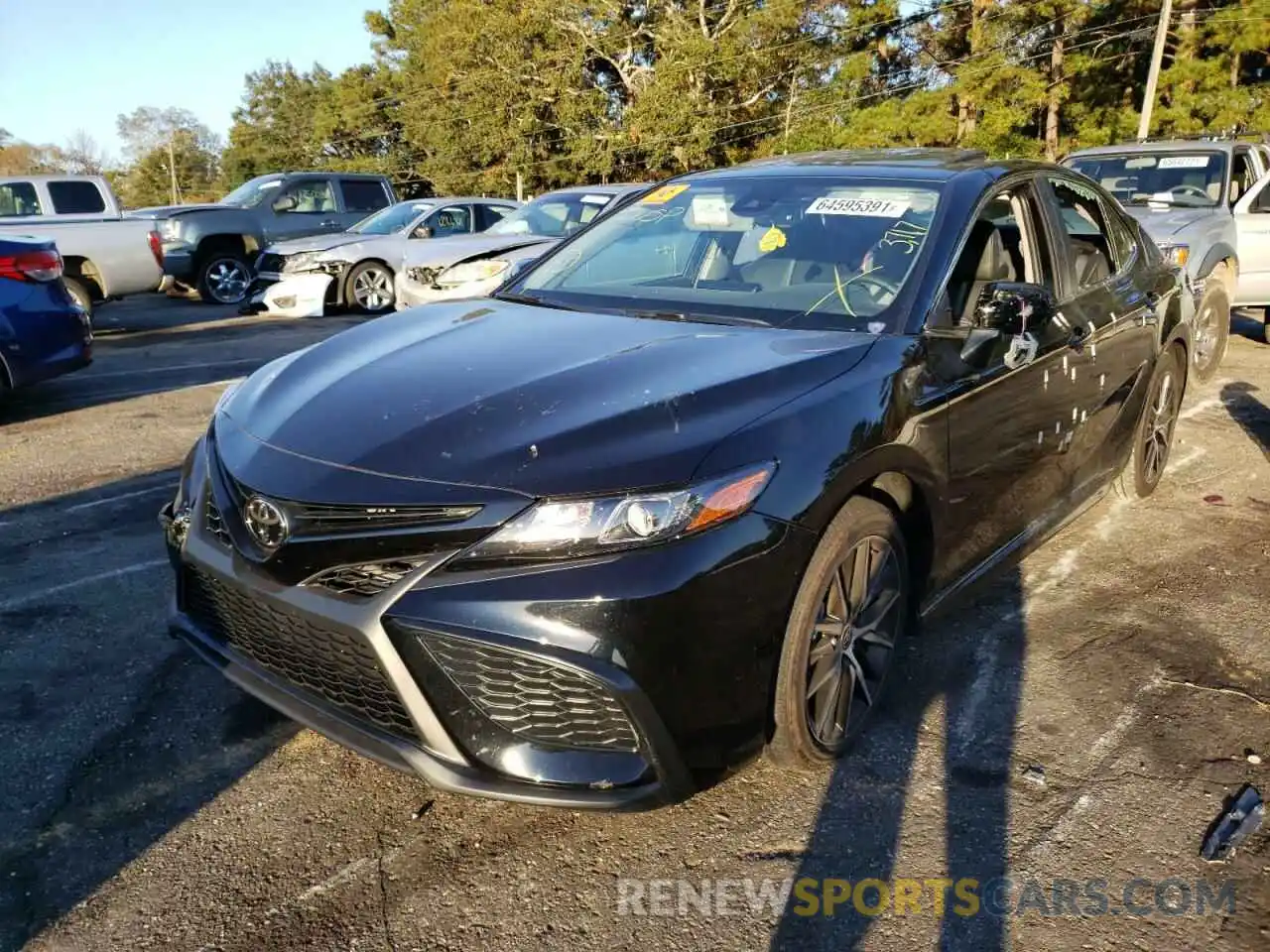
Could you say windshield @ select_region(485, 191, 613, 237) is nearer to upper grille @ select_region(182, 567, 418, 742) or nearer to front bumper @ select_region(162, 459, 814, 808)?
upper grille @ select_region(182, 567, 418, 742)

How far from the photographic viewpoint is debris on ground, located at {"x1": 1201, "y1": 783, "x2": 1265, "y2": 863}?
99.8 inches

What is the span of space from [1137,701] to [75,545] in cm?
428

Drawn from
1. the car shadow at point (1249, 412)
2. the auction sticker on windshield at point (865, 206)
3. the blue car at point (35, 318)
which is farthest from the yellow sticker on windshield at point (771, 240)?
the blue car at point (35, 318)

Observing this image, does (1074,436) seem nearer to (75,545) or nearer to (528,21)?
(75,545)

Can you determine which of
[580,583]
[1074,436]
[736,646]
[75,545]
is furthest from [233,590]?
[1074,436]

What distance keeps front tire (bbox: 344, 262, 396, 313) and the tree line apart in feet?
49.8

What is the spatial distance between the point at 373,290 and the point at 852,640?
10.8m

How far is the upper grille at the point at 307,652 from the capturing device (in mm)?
2244

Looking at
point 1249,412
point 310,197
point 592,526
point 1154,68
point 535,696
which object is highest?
point 1154,68

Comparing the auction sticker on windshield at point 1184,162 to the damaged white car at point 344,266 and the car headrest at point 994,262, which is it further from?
the damaged white car at point 344,266

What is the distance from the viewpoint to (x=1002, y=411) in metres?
3.25

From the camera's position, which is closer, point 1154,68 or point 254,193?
point 254,193

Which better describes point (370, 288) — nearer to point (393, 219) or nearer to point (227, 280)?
point (393, 219)

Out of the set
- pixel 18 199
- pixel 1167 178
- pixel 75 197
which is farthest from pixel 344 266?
pixel 1167 178
